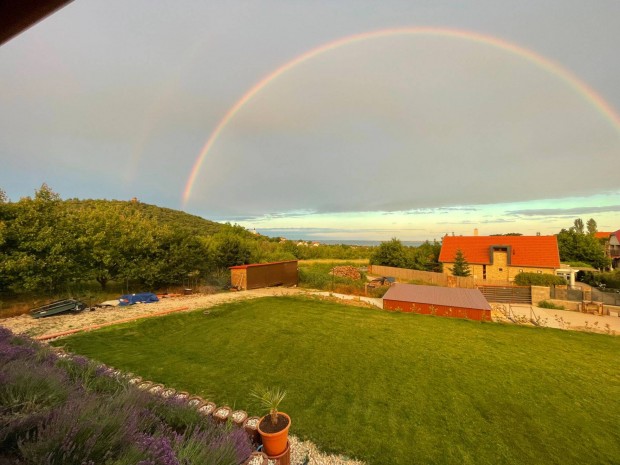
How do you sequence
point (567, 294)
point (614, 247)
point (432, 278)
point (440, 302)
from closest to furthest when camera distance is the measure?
1. point (440, 302)
2. point (567, 294)
3. point (432, 278)
4. point (614, 247)

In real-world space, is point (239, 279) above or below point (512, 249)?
below

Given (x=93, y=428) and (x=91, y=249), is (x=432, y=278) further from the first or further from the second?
(x=93, y=428)

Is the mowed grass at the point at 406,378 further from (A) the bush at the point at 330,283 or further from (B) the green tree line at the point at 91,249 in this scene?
(A) the bush at the point at 330,283

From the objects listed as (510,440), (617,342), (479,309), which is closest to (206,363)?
(510,440)

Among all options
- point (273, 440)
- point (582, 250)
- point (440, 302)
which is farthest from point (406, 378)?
point (582, 250)

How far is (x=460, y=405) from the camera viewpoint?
5.55 meters

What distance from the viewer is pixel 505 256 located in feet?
83.9

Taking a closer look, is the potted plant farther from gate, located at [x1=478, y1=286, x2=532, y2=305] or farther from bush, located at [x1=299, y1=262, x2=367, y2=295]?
gate, located at [x1=478, y1=286, x2=532, y2=305]

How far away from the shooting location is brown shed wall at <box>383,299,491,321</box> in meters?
12.8

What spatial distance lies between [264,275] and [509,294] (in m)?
17.1

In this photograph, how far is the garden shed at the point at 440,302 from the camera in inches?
509

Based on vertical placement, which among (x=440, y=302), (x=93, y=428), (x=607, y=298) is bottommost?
(x=607, y=298)

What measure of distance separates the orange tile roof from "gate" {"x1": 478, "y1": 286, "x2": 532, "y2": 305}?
7.55 m

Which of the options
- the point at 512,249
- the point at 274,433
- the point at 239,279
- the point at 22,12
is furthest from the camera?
the point at 512,249
